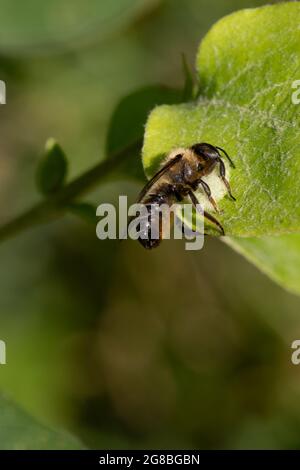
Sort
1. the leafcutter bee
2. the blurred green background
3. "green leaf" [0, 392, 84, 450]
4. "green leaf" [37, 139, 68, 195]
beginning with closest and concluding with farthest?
the leafcutter bee
"green leaf" [0, 392, 84, 450]
"green leaf" [37, 139, 68, 195]
the blurred green background

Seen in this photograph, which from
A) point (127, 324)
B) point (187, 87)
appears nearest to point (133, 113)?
point (187, 87)

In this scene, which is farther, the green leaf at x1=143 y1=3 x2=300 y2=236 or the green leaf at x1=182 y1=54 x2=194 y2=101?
the green leaf at x1=182 y1=54 x2=194 y2=101

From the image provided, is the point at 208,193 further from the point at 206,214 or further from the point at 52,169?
the point at 52,169

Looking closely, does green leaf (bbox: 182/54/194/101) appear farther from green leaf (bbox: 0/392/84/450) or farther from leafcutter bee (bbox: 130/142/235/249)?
green leaf (bbox: 0/392/84/450)

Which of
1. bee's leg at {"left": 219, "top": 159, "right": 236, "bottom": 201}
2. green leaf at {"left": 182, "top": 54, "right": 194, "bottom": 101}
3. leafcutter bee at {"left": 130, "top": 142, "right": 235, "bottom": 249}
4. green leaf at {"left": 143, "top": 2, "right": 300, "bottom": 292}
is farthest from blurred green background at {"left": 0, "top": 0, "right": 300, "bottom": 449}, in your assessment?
bee's leg at {"left": 219, "top": 159, "right": 236, "bottom": 201}

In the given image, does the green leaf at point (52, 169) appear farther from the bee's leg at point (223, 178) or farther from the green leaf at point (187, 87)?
the bee's leg at point (223, 178)
